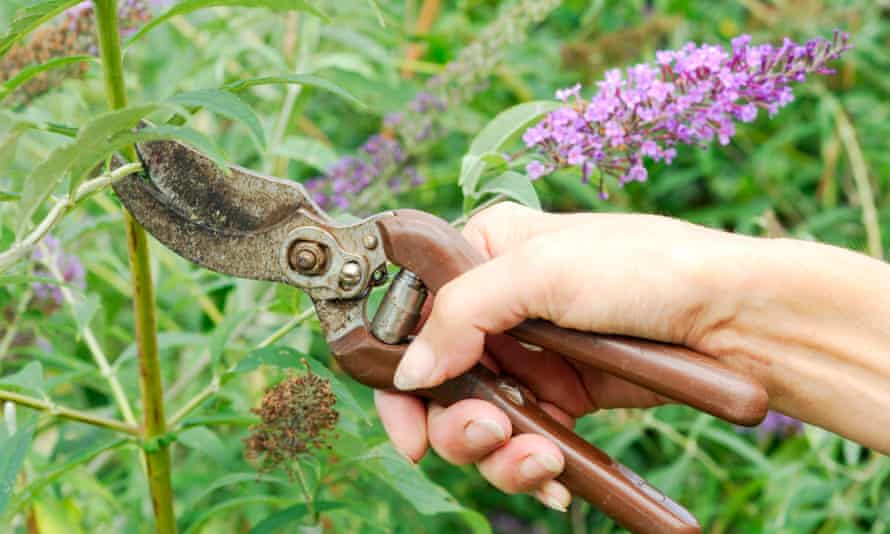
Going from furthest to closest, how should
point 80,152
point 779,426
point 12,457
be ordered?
point 779,426, point 12,457, point 80,152

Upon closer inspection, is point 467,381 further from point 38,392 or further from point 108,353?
point 108,353

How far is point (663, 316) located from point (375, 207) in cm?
67

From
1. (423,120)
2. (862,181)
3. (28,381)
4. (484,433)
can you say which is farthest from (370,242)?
(862,181)

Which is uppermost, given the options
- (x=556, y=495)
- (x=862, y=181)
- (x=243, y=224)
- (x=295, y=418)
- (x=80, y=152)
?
(x=80, y=152)

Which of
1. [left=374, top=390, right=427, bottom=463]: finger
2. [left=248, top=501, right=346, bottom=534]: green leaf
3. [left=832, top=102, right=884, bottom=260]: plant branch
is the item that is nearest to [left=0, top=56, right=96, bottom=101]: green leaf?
[left=374, top=390, right=427, bottom=463]: finger

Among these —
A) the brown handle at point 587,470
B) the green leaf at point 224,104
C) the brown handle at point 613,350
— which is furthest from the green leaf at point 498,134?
the green leaf at point 224,104

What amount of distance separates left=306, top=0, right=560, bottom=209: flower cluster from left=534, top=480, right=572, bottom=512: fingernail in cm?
65

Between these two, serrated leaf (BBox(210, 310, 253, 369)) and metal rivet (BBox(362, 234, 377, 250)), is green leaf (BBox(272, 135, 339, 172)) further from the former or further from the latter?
metal rivet (BBox(362, 234, 377, 250))

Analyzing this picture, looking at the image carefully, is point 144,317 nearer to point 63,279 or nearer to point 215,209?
point 215,209

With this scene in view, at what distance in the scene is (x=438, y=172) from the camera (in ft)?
6.69

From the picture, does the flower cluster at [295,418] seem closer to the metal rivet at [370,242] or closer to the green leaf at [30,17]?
the metal rivet at [370,242]

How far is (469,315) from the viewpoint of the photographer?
1.06m

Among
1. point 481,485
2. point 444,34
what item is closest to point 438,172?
point 444,34

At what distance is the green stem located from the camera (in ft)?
3.24
